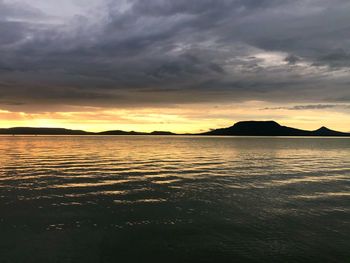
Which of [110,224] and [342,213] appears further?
[342,213]

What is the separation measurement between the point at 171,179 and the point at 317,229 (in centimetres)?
2159

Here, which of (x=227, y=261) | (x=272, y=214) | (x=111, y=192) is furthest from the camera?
(x=111, y=192)

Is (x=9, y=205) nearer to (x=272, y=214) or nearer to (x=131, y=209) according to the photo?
(x=131, y=209)

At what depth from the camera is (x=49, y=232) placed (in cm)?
1888

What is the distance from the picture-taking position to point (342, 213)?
23531mm

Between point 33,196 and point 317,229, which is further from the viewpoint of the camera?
point 33,196

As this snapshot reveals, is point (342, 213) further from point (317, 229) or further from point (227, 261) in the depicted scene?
point (227, 261)

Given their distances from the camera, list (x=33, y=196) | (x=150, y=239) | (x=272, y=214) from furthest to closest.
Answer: (x=33, y=196) → (x=272, y=214) → (x=150, y=239)

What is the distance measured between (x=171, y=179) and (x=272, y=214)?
57.8 feet

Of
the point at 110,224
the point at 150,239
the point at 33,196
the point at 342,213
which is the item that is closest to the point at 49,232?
the point at 110,224

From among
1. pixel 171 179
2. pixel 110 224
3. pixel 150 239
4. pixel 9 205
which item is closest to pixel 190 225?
pixel 150 239

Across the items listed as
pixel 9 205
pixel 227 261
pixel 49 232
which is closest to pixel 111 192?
pixel 9 205

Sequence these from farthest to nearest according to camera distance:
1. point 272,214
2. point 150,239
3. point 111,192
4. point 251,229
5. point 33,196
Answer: point 111,192
point 33,196
point 272,214
point 251,229
point 150,239

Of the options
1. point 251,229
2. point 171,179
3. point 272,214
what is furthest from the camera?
point 171,179
